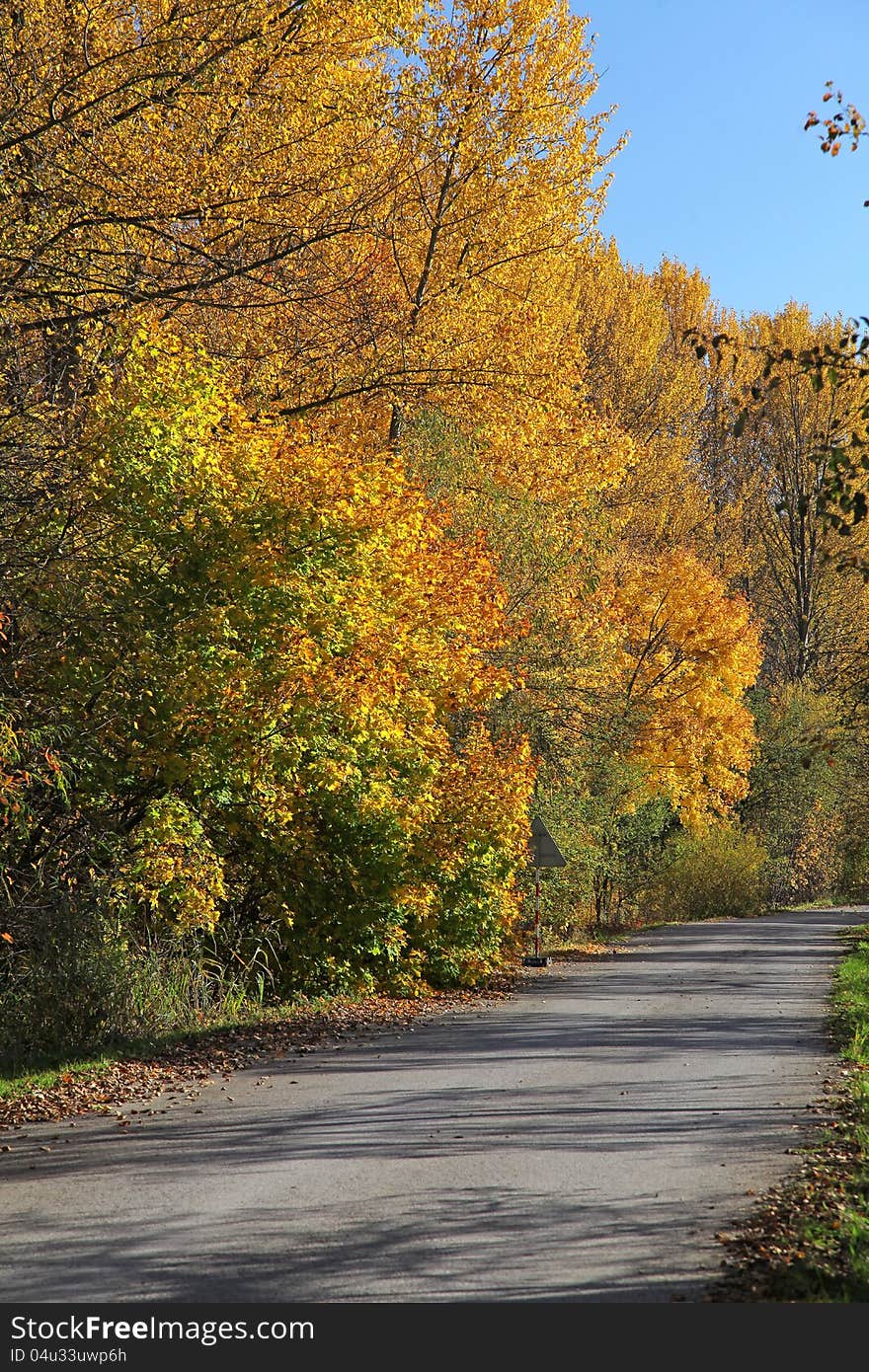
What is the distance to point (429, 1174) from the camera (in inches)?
323

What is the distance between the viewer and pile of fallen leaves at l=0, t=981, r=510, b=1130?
1066 cm

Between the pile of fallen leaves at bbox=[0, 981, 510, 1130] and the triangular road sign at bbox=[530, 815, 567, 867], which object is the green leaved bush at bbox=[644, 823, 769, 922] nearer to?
the triangular road sign at bbox=[530, 815, 567, 867]

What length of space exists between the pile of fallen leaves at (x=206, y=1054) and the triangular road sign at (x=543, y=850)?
4320 millimetres

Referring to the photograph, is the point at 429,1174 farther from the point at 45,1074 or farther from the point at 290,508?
the point at 290,508

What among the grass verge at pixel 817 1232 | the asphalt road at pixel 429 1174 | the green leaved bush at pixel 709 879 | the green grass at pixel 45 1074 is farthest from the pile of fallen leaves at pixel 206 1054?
the green leaved bush at pixel 709 879

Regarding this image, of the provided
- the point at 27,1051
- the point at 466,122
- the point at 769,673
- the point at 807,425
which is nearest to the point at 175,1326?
the point at 27,1051

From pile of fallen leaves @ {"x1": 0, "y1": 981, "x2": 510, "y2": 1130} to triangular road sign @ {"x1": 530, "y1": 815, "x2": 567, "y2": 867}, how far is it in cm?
432

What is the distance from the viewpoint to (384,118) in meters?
18.9

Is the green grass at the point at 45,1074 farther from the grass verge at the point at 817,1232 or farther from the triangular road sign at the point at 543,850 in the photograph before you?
the triangular road sign at the point at 543,850

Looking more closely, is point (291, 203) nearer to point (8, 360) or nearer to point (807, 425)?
point (8, 360)

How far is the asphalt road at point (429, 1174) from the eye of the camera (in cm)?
615

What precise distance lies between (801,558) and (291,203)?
42.2 metres

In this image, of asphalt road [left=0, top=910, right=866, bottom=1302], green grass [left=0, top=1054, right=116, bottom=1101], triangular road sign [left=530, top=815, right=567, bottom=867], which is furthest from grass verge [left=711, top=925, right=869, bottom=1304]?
triangular road sign [left=530, top=815, right=567, bottom=867]

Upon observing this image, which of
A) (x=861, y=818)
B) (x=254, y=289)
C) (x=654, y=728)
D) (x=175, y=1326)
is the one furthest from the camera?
(x=654, y=728)
